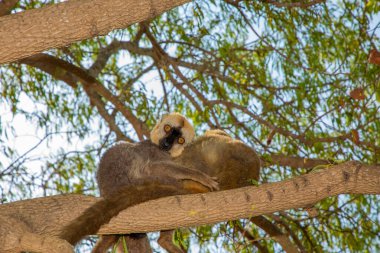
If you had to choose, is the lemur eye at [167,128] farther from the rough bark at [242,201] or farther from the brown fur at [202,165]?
the rough bark at [242,201]

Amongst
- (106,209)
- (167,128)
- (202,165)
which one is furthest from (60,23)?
(167,128)

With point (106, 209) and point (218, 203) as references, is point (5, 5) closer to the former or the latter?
point (106, 209)

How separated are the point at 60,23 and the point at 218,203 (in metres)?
1.67

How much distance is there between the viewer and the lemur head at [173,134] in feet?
21.1

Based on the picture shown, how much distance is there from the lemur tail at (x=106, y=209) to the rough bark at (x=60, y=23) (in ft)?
3.78

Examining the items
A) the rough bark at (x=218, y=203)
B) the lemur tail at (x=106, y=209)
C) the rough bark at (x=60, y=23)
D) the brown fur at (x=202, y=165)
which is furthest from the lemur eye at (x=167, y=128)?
the rough bark at (x=60, y=23)

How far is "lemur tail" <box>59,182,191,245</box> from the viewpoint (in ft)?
14.5

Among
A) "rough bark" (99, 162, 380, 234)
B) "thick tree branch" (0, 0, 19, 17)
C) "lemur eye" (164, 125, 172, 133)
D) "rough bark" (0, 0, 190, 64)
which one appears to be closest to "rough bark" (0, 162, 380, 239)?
"rough bark" (99, 162, 380, 234)

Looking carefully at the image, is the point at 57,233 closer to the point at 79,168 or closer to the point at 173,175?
the point at 173,175

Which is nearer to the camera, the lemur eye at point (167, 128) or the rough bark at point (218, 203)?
the rough bark at point (218, 203)

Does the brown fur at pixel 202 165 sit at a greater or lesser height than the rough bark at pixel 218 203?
greater

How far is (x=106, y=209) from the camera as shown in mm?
4578

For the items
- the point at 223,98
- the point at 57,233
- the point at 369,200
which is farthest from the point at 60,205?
the point at 369,200

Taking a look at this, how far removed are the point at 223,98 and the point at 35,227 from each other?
425cm
